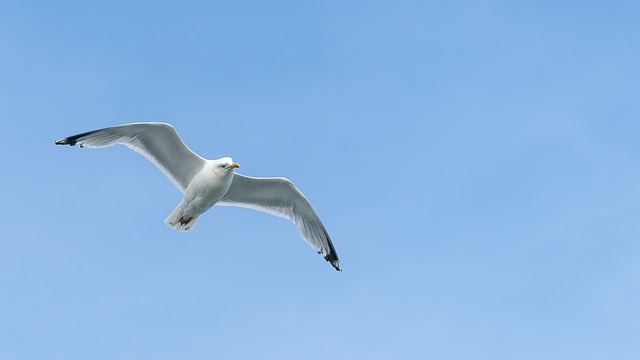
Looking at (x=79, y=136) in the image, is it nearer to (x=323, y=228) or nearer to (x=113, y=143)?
(x=113, y=143)

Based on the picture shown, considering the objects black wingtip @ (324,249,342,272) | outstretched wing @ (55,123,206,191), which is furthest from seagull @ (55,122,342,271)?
black wingtip @ (324,249,342,272)

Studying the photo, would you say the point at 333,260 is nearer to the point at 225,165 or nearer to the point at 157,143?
the point at 225,165

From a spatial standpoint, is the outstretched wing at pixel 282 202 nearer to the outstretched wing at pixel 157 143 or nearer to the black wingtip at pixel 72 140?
the outstretched wing at pixel 157 143

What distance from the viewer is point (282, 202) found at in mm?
21812

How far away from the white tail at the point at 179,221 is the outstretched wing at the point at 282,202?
0.93 meters

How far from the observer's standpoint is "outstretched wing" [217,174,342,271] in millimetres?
21297

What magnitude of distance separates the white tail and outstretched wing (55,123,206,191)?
1.73 ft

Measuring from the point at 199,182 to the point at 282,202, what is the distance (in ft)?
7.36

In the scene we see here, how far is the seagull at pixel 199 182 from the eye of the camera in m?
20.2

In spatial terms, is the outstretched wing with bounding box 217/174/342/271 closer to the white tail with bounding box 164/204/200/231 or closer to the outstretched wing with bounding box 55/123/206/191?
the white tail with bounding box 164/204/200/231

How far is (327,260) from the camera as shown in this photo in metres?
22.4

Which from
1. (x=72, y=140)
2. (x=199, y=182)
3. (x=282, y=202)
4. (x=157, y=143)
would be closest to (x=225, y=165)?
(x=199, y=182)

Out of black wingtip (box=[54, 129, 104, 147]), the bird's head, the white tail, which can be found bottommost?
the white tail

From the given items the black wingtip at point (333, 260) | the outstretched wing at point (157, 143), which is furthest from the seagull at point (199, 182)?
the black wingtip at point (333, 260)
